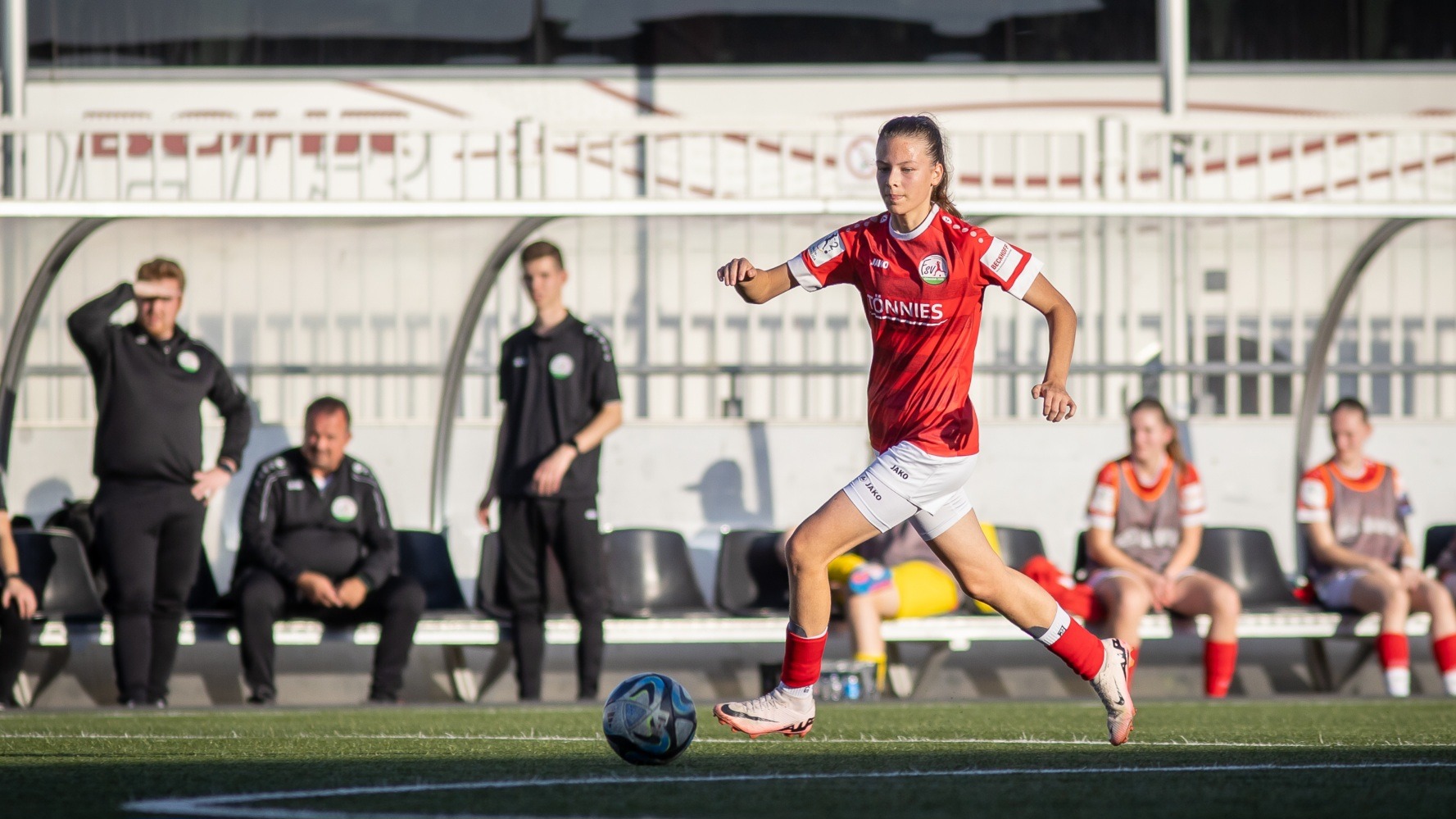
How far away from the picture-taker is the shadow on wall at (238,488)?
9.01 m

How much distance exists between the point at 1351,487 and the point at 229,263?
5.69 metres

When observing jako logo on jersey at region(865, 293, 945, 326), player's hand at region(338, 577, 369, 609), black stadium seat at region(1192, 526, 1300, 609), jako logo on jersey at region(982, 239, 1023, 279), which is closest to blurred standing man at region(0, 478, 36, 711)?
player's hand at region(338, 577, 369, 609)

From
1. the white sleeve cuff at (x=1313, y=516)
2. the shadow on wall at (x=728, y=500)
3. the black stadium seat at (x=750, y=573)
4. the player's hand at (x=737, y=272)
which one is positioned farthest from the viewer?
the shadow on wall at (x=728, y=500)

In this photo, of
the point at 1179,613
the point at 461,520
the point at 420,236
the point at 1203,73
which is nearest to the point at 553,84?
the point at 420,236

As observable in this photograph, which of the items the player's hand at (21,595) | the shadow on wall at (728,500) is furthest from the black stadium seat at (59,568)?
the shadow on wall at (728,500)

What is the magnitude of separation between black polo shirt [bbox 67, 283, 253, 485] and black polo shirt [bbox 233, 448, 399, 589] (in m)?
0.40

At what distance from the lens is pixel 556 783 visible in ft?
12.4

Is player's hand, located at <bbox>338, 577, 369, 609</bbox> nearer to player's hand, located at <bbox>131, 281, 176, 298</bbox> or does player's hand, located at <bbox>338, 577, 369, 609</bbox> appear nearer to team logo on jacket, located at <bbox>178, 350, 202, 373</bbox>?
team logo on jacket, located at <bbox>178, 350, 202, 373</bbox>

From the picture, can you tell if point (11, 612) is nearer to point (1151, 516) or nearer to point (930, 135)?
point (930, 135)

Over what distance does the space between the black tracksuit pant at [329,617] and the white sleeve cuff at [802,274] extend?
3311mm

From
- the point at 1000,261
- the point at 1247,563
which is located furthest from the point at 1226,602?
the point at 1000,261

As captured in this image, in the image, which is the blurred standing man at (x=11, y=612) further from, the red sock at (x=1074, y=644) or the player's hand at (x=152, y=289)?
the red sock at (x=1074, y=644)

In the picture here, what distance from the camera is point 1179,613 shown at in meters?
7.90

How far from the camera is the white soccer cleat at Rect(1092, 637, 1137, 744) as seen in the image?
4648 mm
